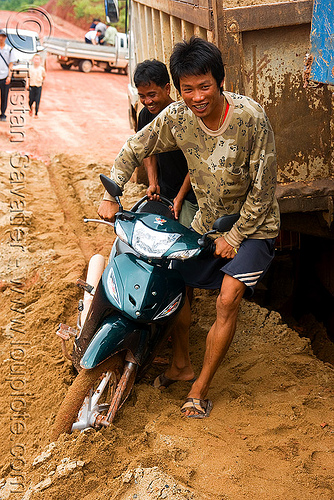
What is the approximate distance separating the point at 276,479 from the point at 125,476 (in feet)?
2.46

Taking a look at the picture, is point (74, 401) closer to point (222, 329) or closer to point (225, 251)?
point (222, 329)

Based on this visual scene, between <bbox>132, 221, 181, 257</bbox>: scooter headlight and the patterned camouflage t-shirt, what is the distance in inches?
16.1

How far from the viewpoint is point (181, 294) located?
3170 millimetres

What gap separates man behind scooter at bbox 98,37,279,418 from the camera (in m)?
2.94

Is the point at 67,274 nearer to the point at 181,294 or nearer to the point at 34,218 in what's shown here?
the point at 34,218

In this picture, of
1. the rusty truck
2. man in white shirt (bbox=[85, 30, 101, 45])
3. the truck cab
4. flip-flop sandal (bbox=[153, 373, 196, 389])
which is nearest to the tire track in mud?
flip-flop sandal (bbox=[153, 373, 196, 389])

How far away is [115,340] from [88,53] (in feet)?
64.2

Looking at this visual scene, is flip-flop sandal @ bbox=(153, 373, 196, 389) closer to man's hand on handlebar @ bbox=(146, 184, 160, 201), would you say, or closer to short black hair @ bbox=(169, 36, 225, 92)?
man's hand on handlebar @ bbox=(146, 184, 160, 201)

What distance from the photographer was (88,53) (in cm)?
2070

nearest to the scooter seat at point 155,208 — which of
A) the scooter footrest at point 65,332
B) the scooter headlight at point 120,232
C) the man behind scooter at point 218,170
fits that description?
the man behind scooter at point 218,170

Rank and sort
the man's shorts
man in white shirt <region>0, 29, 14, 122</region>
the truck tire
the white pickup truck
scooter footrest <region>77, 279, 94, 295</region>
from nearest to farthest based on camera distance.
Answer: the man's shorts, scooter footrest <region>77, 279, 94, 295</region>, man in white shirt <region>0, 29, 14, 122</region>, the white pickup truck, the truck tire

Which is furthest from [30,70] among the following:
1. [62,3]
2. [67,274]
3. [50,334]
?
[62,3]

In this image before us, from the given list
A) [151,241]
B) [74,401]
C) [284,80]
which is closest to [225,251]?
[151,241]

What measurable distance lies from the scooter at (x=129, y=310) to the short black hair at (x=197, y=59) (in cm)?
75
